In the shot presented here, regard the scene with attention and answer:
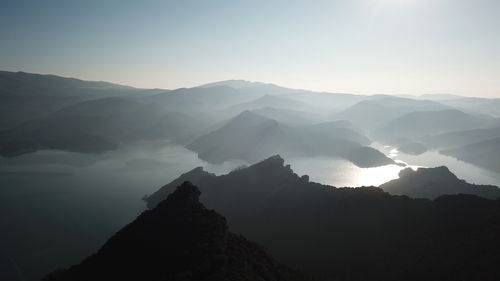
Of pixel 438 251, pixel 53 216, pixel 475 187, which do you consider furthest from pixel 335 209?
pixel 53 216

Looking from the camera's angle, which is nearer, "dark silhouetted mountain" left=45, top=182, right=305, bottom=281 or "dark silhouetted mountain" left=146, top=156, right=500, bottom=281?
"dark silhouetted mountain" left=45, top=182, right=305, bottom=281

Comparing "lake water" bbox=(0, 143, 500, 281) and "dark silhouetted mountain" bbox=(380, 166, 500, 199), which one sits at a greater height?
"dark silhouetted mountain" bbox=(380, 166, 500, 199)

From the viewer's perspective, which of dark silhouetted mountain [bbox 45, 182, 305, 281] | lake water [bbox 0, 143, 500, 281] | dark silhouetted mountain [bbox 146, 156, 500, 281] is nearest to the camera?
dark silhouetted mountain [bbox 45, 182, 305, 281]

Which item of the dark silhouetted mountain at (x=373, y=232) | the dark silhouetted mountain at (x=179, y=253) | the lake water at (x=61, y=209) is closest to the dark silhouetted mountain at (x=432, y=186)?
the dark silhouetted mountain at (x=373, y=232)

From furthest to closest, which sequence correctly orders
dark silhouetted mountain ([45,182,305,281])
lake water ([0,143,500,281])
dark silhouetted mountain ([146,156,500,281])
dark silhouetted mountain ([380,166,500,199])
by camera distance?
dark silhouetted mountain ([380,166,500,199]), lake water ([0,143,500,281]), dark silhouetted mountain ([146,156,500,281]), dark silhouetted mountain ([45,182,305,281])

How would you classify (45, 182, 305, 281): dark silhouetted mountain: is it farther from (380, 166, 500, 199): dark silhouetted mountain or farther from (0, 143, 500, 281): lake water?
(380, 166, 500, 199): dark silhouetted mountain

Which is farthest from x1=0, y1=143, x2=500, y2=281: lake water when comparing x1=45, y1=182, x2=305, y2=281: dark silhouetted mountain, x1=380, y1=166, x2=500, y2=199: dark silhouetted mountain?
x1=380, y1=166, x2=500, y2=199: dark silhouetted mountain
